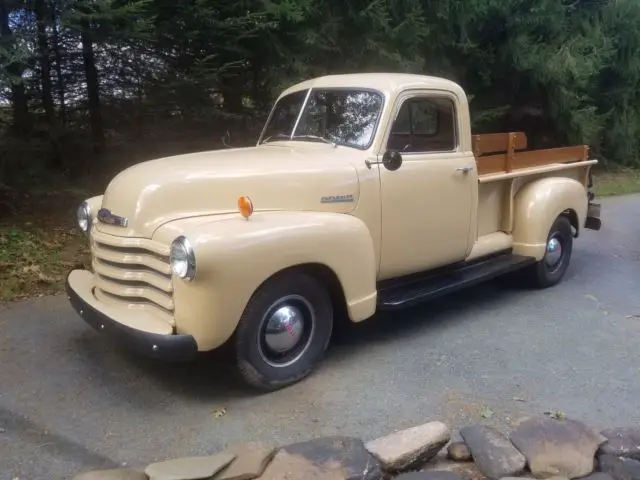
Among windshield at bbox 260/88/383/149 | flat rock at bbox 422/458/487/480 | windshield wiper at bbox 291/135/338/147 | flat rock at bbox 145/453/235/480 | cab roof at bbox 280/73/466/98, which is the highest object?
cab roof at bbox 280/73/466/98

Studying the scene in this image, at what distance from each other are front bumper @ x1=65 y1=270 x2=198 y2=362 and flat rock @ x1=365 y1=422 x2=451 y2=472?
1155 mm

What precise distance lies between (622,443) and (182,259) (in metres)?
2.59

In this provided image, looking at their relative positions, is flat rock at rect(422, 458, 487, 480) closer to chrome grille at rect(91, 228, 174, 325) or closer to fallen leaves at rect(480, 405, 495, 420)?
fallen leaves at rect(480, 405, 495, 420)

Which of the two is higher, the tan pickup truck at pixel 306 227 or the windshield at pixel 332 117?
the windshield at pixel 332 117

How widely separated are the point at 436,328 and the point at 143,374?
7.72 ft

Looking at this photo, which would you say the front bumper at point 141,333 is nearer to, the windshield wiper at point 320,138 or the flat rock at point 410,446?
the flat rock at point 410,446

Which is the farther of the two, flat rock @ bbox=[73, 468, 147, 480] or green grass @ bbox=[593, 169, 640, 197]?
green grass @ bbox=[593, 169, 640, 197]

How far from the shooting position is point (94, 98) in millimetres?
7727

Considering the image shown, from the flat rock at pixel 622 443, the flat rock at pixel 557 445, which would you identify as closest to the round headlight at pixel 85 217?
the flat rock at pixel 557 445

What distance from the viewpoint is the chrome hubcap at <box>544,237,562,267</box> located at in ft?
21.3

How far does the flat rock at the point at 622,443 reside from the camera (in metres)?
3.46

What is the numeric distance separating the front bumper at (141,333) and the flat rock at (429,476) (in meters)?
1.34

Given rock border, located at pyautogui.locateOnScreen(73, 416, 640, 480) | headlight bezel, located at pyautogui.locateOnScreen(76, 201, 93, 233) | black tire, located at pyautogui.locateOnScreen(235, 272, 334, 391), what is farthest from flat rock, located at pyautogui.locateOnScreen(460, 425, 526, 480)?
headlight bezel, located at pyautogui.locateOnScreen(76, 201, 93, 233)

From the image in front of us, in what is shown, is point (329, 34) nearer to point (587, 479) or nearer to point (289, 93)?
point (289, 93)
